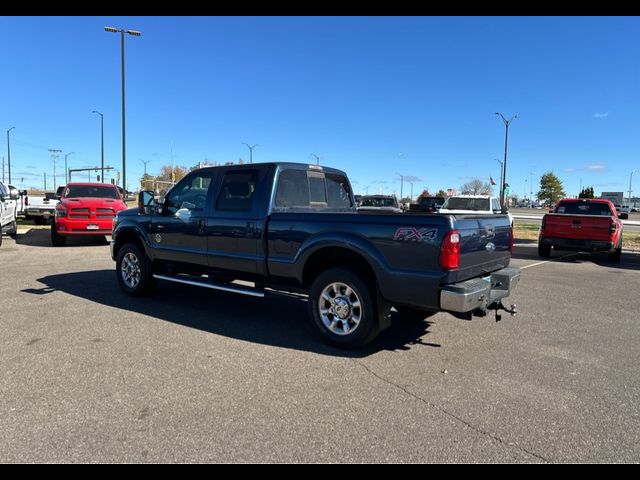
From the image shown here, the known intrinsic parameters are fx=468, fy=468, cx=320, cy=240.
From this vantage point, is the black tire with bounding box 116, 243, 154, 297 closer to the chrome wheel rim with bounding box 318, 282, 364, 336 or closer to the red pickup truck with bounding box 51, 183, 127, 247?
A: the chrome wheel rim with bounding box 318, 282, 364, 336

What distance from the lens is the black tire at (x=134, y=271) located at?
7.04 metres

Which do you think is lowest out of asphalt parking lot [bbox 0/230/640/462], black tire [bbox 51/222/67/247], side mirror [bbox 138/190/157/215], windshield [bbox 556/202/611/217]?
asphalt parking lot [bbox 0/230/640/462]

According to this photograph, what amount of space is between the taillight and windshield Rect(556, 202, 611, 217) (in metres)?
11.1

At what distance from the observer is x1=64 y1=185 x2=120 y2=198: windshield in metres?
14.8

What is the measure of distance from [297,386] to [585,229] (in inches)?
439

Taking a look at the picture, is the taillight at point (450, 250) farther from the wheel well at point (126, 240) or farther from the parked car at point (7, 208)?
the parked car at point (7, 208)

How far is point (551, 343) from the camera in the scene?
5242 mm

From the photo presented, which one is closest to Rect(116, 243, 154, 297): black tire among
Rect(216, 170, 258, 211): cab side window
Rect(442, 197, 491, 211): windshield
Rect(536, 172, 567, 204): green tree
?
Rect(216, 170, 258, 211): cab side window

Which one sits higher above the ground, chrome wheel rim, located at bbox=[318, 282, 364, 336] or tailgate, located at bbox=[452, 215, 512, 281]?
tailgate, located at bbox=[452, 215, 512, 281]

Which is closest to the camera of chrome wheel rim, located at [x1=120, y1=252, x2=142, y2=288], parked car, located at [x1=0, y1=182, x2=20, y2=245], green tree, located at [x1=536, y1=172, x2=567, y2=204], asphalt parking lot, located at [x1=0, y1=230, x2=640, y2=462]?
asphalt parking lot, located at [x1=0, y1=230, x2=640, y2=462]

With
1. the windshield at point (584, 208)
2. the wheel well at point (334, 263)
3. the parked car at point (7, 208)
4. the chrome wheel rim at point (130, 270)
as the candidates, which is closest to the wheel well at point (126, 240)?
the chrome wheel rim at point (130, 270)

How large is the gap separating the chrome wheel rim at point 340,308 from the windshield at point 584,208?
11.2 meters
